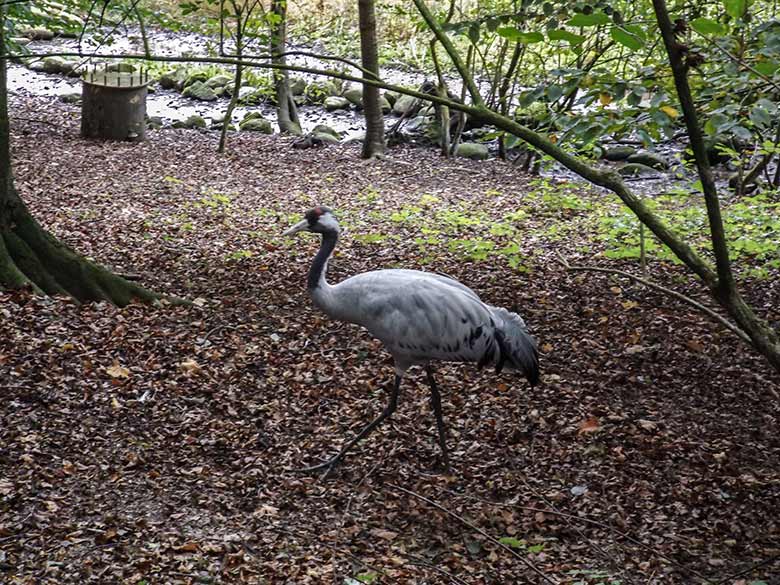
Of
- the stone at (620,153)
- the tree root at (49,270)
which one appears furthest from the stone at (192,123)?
the tree root at (49,270)

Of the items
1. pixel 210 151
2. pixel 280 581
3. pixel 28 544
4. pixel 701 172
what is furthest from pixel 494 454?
pixel 210 151

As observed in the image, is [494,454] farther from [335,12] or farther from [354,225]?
[335,12]

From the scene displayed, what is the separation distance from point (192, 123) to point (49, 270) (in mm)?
10368

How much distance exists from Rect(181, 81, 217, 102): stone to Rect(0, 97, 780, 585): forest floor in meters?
11.9

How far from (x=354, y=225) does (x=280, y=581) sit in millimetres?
5852

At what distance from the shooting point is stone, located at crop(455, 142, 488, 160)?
14617mm

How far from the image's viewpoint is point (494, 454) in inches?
201

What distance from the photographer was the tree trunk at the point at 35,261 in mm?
6012

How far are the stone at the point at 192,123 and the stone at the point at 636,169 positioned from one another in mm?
7724

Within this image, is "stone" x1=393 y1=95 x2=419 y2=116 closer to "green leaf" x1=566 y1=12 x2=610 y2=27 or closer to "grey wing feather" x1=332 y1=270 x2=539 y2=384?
"grey wing feather" x1=332 y1=270 x2=539 y2=384

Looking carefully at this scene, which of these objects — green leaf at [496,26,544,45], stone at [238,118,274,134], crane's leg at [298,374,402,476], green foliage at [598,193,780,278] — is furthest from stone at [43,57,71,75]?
green leaf at [496,26,544,45]

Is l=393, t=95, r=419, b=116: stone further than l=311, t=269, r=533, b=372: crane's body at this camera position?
Yes

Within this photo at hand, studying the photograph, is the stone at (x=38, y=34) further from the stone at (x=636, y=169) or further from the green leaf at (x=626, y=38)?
the green leaf at (x=626, y=38)

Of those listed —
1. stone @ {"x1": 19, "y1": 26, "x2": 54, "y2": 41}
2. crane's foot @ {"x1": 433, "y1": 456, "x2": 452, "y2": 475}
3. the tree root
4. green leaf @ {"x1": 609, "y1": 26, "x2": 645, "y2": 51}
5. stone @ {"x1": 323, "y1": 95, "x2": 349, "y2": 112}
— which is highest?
green leaf @ {"x1": 609, "y1": 26, "x2": 645, "y2": 51}
